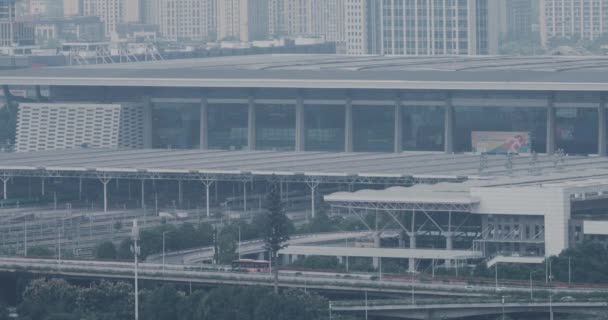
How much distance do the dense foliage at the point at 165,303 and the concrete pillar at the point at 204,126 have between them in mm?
24233

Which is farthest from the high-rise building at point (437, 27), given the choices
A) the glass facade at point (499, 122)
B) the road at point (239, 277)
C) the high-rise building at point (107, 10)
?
the high-rise building at point (107, 10)

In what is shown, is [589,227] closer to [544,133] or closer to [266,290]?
[266,290]

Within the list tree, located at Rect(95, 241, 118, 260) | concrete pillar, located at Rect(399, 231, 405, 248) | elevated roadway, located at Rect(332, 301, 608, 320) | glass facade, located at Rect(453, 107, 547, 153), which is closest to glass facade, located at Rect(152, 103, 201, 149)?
glass facade, located at Rect(453, 107, 547, 153)

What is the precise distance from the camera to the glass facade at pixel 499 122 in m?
65.6

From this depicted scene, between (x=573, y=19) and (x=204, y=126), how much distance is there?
7725 cm

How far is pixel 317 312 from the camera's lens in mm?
42438

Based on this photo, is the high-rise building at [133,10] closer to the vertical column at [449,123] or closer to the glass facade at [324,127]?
the glass facade at [324,127]

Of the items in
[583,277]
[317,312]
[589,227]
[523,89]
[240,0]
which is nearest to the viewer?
[317,312]

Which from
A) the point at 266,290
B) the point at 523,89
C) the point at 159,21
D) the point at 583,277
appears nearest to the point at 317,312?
the point at 266,290

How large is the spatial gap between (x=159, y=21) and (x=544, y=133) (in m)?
89.2

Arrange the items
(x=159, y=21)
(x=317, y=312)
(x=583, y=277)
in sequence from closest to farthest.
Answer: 1. (x=317, y=312)
2. (x=583, y=277)
3. (x=159, y=21)

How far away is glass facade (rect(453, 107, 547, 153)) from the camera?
6562 centimetres

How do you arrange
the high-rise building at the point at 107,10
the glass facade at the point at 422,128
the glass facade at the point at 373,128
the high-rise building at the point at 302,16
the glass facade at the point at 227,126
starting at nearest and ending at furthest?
1. the glass facade at the point at 422,128
2. the glass facade at the point at 373,128
3. the glass facade at the point at 227,126
4. the high-rise building at the point at 302,16
5. the high-rise building at the point at 107,10

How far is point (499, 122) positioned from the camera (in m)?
66.2
